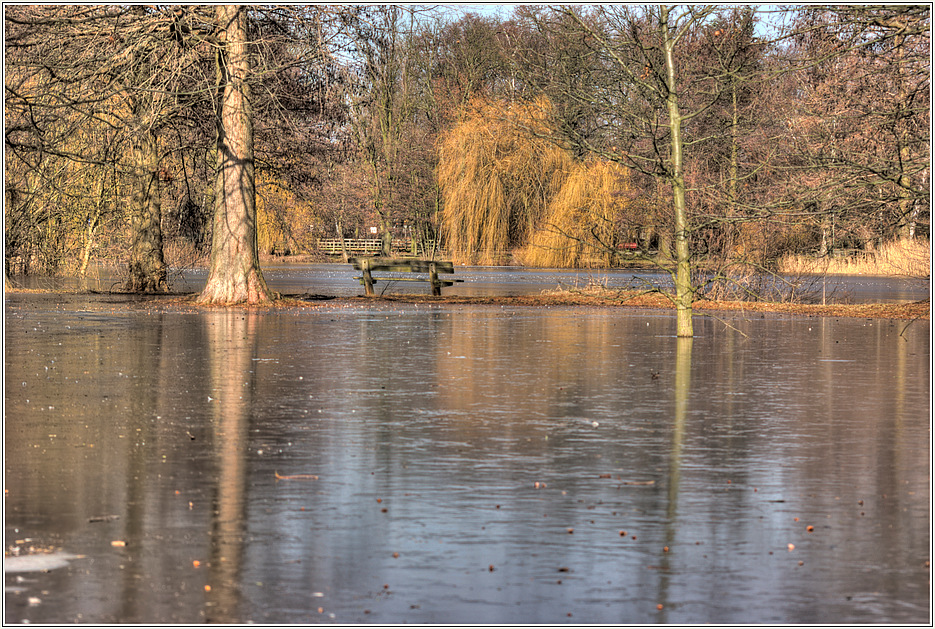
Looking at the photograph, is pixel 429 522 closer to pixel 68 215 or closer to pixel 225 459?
pixel 225 459

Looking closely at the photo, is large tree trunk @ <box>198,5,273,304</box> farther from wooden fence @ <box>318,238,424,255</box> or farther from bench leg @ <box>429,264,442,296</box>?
wooden fence @ <box>318,238,424,255</box>

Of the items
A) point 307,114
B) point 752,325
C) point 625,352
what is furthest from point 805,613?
point 307,114

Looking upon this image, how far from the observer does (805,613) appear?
5.81 meters

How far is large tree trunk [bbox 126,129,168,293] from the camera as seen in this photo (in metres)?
34.6

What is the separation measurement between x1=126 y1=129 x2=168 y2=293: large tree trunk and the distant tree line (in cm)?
6

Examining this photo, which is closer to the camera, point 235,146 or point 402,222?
point 235,146

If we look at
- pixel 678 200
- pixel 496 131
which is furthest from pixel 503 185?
pixel 678 200

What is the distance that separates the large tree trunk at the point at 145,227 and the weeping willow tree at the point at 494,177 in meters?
24.7

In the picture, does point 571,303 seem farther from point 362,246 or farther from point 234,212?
point 362,246

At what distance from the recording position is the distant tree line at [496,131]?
20.4 m

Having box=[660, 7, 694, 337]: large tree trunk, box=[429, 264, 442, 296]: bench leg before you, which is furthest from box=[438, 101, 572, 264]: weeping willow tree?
box=[660, 7, 694, 337]: large tree trunk

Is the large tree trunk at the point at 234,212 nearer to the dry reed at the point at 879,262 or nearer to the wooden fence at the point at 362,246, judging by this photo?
the dry reed at the point at 879,262

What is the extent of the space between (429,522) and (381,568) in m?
1.07

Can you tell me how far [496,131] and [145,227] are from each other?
26322mm
